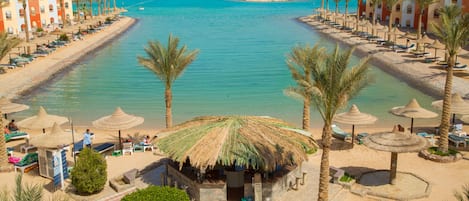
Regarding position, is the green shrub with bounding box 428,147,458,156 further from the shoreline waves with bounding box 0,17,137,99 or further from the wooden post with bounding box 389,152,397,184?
the shoreline waves with bounding box 0,17,137,99

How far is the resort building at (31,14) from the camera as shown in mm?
62938

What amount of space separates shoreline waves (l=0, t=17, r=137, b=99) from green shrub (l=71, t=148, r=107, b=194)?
20689mm

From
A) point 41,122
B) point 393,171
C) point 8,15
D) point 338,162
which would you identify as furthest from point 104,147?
point 8,15

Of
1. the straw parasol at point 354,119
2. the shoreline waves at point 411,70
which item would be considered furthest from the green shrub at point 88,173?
the shoreline waves at point 411,70

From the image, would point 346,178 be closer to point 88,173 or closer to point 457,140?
point 457,140

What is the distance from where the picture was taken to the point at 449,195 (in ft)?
58.9

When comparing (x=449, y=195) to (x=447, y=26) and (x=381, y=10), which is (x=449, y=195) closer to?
(x=447, y=26)

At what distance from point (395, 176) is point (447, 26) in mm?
7960

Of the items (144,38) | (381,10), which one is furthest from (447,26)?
(381,10)

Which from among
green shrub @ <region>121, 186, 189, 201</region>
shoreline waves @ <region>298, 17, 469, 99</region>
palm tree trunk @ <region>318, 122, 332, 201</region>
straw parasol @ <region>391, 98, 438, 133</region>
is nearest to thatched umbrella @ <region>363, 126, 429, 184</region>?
palm tree trunk @ <region>318, 122, 332, 201</region>

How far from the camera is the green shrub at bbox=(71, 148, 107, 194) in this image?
1752 centimetres

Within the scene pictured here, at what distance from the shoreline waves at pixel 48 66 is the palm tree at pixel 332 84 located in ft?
89.8

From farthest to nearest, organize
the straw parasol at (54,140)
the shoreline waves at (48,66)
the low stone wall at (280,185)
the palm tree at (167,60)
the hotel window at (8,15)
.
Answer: the hotel window at (8,15) < the shoreline waves at (48,66) < the palm tree at (167,60) < the straw parasol at (54,140) < the low stone wall at (280,185)

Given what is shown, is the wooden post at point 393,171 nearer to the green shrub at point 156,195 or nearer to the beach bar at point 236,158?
the beach bar at point 236,158
